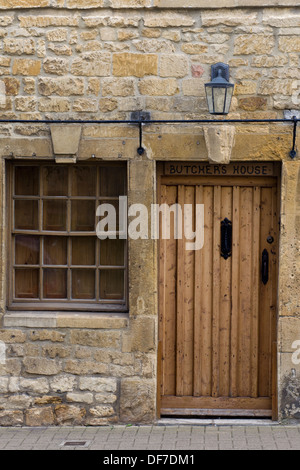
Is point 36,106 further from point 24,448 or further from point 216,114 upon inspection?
point 24,448

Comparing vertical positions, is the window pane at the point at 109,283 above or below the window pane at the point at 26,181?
below

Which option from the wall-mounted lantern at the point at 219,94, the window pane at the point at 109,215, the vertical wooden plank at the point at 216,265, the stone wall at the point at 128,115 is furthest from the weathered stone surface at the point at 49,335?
the wall-mounted lantern at the point at 219,94

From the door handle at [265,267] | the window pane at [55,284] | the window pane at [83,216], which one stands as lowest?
the window pane at [55,284]

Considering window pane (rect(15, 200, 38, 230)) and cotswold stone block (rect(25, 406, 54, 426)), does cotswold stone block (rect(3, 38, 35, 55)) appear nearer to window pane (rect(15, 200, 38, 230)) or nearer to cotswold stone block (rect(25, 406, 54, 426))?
window pane (rect(15, 200, 38, 230))

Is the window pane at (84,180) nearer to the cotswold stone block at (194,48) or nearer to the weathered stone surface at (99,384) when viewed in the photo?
the cotswold stone block at (194,48)

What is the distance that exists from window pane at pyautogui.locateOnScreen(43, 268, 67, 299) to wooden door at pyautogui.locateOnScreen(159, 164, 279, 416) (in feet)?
3.18

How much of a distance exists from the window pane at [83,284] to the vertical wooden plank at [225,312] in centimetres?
Answer: 128

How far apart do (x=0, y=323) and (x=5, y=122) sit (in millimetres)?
1928

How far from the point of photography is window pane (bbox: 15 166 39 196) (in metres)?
7.36

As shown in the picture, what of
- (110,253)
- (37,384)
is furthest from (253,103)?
(37,384)

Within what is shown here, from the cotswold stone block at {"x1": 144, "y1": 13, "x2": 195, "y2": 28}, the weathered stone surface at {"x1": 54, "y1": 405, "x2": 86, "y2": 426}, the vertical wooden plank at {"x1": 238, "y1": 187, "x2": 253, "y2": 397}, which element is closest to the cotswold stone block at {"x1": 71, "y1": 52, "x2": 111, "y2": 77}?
the cotswold stone block at {"x1": 144, "y1": 13, "x2": 195, "y2": 28}

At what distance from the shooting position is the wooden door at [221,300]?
7223 mm

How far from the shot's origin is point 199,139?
23.0 feet

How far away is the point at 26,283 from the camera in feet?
24.3
